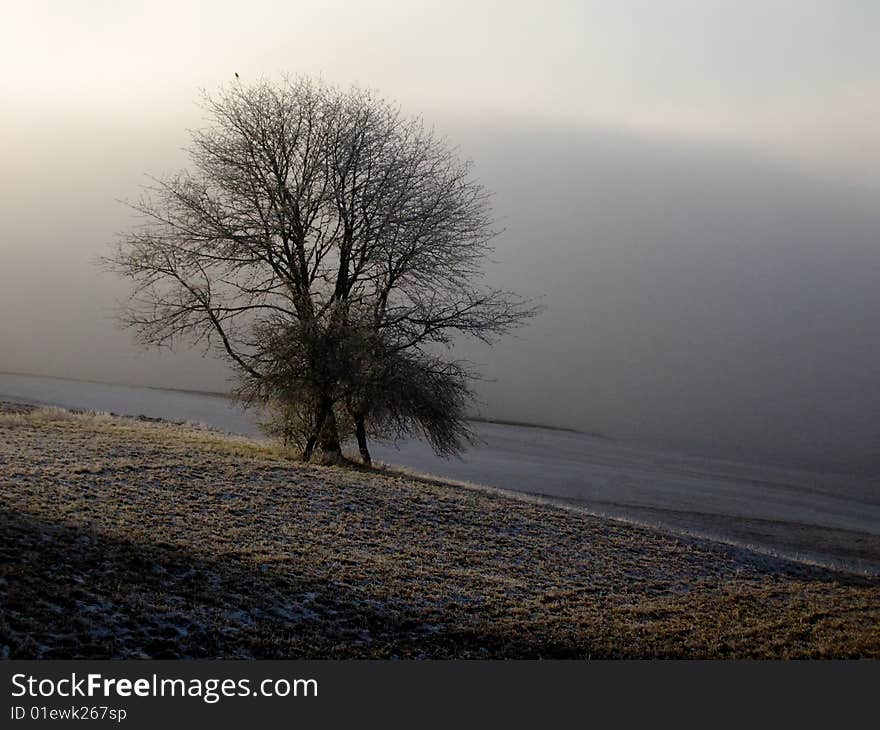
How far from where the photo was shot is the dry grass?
9117mm

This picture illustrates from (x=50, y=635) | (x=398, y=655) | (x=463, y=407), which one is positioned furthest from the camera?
(x=463, y=407)

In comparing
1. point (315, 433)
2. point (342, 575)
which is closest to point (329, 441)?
point (315, 433)

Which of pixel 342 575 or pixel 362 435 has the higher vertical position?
pixel 362 435

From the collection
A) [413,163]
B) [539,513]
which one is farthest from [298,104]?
[539,513]

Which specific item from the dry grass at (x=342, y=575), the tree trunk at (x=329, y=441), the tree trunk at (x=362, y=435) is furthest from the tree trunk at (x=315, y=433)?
the dry grass at (x=342, y=575)

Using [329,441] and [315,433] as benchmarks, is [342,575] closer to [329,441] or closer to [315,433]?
[315,433]

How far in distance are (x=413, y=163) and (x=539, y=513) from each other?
11.7 m

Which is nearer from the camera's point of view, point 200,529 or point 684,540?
point 200,529

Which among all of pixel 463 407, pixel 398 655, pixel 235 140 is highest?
pixel 235 140

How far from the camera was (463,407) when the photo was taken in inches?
993

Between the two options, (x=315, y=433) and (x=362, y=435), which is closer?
(x=315, y=433)

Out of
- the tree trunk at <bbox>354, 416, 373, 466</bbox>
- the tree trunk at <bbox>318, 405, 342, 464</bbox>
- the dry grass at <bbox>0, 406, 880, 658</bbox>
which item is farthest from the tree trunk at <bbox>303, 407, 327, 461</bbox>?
the dry grass at <bbox>0, 406, 880, 658</bbox>

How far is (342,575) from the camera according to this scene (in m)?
12.3

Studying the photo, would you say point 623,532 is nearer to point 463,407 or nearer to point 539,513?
point 539,513
